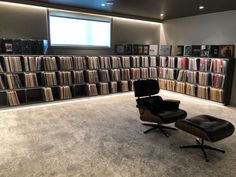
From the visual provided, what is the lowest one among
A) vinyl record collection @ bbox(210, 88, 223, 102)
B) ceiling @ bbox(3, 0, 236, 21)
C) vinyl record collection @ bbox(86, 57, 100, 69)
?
vinyl record collection @ bbox(210, 88, 223, 102)

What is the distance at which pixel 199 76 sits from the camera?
5.67 metres

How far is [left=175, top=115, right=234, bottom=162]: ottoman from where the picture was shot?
8.16 feet

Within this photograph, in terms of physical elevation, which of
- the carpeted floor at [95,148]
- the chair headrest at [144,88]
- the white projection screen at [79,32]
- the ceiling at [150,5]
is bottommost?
the carpeted floor at [95,148]

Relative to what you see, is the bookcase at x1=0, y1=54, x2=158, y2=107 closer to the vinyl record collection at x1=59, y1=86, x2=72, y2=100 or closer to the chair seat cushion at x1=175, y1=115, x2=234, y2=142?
the vinyl record collection at x1=59, y1=86, x2=72, y2=100

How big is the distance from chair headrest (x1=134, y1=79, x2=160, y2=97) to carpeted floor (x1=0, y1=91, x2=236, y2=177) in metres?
0.63

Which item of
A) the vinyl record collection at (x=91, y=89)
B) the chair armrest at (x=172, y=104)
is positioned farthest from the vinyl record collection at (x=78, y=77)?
the chair armrest at (x=172, y=104)

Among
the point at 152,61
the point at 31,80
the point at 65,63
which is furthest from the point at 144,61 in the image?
the point at 31,80

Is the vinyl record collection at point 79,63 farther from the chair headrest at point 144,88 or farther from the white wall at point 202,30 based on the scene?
the white wall at point 202,30

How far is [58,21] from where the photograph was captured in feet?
17.4

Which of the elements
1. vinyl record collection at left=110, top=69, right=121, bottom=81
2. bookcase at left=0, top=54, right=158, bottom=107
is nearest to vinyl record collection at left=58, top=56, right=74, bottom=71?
bookcase at left=0, top=54, right=158, bottom=107

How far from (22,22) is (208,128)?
4760 mm

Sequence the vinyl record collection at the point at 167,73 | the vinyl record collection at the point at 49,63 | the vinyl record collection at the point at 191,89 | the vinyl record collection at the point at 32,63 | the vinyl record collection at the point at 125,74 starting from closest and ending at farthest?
the vinyl record collection at the point at 32,63 < the vinyl record collection at the point at 49,63 < the vinyl record collection at the point at 191,89 < the vinyl record collection at the point at 125,74 < the vinyl record collection at the point at 167,73

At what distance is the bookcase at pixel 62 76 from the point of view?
4.66 m

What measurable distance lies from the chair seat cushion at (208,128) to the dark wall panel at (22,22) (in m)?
4.22
